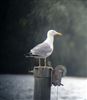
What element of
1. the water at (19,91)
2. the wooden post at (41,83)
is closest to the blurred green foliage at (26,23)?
the water at (19,91)

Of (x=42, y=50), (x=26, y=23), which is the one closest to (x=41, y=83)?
(x=42, y=50)

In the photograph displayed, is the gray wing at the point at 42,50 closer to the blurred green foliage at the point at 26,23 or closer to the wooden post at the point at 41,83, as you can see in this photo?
the wooden post at the point at 41,83

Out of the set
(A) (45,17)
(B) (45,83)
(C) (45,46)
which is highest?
(A) (45,17)

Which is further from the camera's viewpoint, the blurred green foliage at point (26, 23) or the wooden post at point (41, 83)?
the blurred green foliage at point (26, 23)

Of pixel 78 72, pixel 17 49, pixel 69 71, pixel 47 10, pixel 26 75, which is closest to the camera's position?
pixel 47 10

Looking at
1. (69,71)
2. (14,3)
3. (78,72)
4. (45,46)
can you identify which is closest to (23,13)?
(14,3)

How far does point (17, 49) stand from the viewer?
800 cm

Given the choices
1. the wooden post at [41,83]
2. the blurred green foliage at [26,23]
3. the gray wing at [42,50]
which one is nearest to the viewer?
the wooden post at [41,83]

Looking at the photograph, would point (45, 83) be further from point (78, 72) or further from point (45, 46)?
point (78, 72)

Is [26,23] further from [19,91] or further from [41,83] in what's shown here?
[41,83]

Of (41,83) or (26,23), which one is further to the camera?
(26,23)

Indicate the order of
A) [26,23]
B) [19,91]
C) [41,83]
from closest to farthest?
[41,83] < [26,23] < [19,91]

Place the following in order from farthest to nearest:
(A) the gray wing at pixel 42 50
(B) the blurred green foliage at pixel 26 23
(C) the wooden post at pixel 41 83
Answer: (B) the blurred green foliage at pixel 26 23, (A) the gray wing at pixel 42 50, (C) the wooden post at pixel 41 83

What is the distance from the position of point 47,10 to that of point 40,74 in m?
1.89
